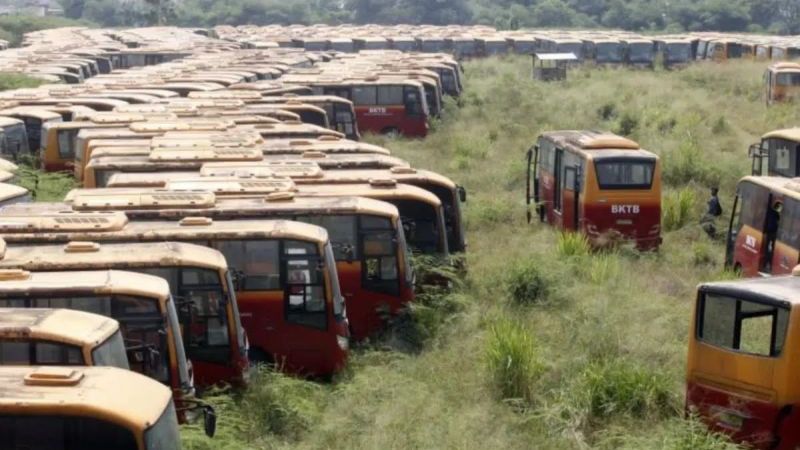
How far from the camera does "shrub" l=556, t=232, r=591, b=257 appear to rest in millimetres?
20625

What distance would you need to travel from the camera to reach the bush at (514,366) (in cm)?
1423

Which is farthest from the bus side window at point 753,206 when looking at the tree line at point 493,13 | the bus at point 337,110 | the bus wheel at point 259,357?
the tree line at point 493,13

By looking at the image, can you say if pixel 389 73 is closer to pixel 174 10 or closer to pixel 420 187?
pixel 420 187

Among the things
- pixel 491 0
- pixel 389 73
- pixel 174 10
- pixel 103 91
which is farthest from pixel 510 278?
pixel 491 0

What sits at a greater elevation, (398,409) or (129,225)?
(129,225)

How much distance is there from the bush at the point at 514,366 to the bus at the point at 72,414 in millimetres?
5969

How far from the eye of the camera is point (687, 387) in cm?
1256

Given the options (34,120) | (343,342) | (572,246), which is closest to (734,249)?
(572,246)

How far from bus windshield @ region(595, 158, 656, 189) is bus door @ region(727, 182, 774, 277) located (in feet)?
7.80

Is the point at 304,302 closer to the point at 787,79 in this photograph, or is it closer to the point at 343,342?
the point at 343,342

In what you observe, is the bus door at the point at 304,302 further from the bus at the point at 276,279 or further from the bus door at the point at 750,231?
the bus door at the point at 750,231

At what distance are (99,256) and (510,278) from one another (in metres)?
7.04

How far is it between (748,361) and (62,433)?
6160mm

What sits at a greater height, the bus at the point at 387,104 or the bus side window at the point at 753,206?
the bus side window at the point at 753,206
